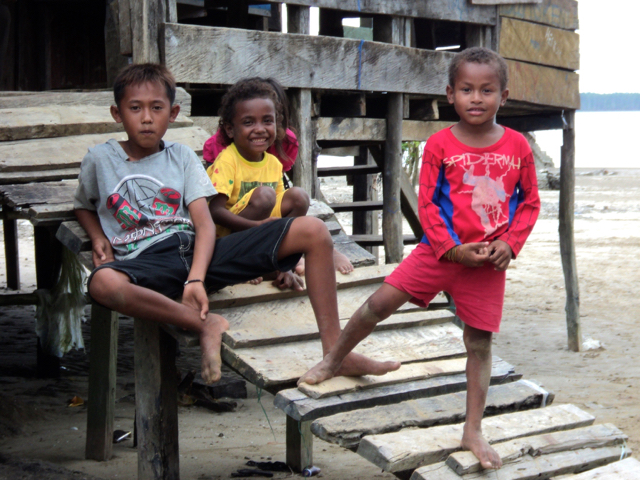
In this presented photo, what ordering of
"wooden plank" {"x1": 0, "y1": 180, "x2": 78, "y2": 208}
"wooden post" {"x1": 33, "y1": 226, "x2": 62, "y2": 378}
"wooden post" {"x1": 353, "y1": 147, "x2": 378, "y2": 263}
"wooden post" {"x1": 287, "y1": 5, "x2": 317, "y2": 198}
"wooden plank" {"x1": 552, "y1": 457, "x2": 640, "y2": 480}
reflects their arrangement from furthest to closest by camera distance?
"wooden post" {"x1": 353, "y1": 147, "x2": 378, "y2": 263}
"wooden post" {"x1": 33, "y1": 226, "x2": 62, "y2": 378}
"wooden post" {"x1": 287, "y1": 5, "x2": 317, "y2": 198}
"wooden plank" {"x1": 0, "y1": 180, "x2": 78, "y2": 208}
"wooden plank" {"x1": 552, "y1": 457, "x2": 640, "y2": 480}

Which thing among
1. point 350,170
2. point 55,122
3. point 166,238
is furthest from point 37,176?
point 350,170

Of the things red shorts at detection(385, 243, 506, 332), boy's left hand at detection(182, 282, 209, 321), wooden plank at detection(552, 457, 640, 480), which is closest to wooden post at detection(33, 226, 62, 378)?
boy's left hand at detection(182, 282, 209, 321)

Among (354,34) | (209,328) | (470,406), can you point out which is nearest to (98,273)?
(209,328)

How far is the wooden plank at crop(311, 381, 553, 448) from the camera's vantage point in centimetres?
275

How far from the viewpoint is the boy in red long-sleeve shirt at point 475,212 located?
2713mm

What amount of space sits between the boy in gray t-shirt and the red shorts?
0.38 meters

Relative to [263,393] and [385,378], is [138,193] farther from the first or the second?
[263,393]

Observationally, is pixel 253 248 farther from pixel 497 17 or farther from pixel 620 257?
pixel 620 257

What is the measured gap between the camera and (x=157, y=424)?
3258 millimetres

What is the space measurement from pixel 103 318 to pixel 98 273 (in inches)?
64.9

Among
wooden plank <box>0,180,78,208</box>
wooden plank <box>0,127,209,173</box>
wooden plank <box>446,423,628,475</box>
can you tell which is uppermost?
wooden plank <box>0,127,209,173</box>

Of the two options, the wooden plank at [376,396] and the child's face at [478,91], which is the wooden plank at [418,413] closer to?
the wooden plank at [376,396]

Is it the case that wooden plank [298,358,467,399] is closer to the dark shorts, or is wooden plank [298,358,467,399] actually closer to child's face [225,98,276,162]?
the dark shorts

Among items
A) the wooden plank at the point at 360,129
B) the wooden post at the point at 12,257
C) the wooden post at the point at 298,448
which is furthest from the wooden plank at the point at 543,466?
the wooden post at the point at 12,257
